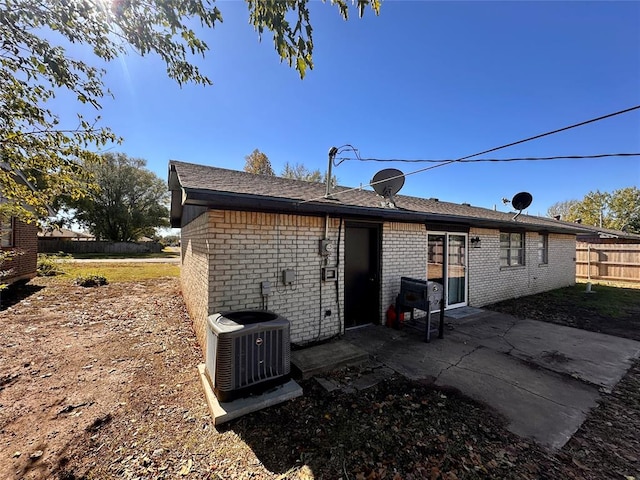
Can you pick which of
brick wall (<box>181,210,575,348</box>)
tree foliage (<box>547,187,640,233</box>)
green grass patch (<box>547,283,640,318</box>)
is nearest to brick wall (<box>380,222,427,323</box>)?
brick wall (<box>181,210,575,348</box>)

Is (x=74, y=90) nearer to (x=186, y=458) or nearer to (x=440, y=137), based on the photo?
(x=186, y=458)

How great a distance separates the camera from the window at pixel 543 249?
10.2m

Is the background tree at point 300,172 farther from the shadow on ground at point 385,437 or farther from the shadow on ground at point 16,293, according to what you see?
the shadow on ground at point 385,437

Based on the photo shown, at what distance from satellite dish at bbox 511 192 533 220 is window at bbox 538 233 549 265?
2.10m

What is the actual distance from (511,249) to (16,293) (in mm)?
16976

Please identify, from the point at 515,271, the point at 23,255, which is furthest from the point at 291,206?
the point at 23,255

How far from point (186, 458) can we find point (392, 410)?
213 centimetres

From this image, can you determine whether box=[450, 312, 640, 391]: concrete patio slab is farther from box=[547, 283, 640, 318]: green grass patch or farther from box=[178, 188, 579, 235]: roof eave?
box=[547, 283, 640, 318]: green grass patch

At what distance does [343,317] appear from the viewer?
528 cm

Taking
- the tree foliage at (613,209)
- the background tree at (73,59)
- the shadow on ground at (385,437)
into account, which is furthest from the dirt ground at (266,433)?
the tree foliage at (613,209)

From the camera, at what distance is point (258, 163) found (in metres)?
26.5

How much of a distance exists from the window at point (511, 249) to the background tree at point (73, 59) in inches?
348

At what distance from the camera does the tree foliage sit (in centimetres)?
2758

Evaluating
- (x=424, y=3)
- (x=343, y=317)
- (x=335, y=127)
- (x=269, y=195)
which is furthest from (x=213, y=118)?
(x=343, y=317)
